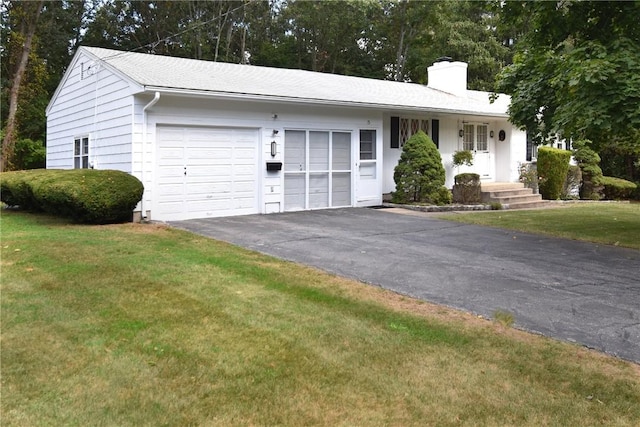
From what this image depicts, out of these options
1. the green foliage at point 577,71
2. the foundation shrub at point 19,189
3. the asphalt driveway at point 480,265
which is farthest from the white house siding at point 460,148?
the foundation shrub at point 19,189

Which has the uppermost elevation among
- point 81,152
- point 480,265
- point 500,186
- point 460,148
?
point 460,148

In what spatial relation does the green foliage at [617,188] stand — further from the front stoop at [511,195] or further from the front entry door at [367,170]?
the front entry door at [367,170]

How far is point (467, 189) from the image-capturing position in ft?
46.4

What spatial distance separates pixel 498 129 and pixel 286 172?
344 inches

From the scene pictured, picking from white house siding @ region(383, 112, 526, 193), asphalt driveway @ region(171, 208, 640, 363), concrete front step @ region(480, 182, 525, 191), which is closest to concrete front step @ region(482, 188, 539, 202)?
concrete front step @ region(480, 182, 525, 191)

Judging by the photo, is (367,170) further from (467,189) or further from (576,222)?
(576,222)

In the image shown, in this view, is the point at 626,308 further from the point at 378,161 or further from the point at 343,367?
the point at 378,161

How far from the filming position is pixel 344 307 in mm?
4695

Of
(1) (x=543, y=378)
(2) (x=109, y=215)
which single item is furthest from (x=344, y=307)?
(2) (x=109, y=215)

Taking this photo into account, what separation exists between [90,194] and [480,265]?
21.7 feet

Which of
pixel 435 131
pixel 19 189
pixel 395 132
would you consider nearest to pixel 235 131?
pixel 19 189

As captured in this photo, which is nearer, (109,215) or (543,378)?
(543,378)

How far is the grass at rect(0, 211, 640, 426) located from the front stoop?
1019 cm

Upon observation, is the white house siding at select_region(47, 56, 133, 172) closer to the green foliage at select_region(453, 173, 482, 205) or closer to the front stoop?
the green foliage at select_region(453, 173, 482, 205)
